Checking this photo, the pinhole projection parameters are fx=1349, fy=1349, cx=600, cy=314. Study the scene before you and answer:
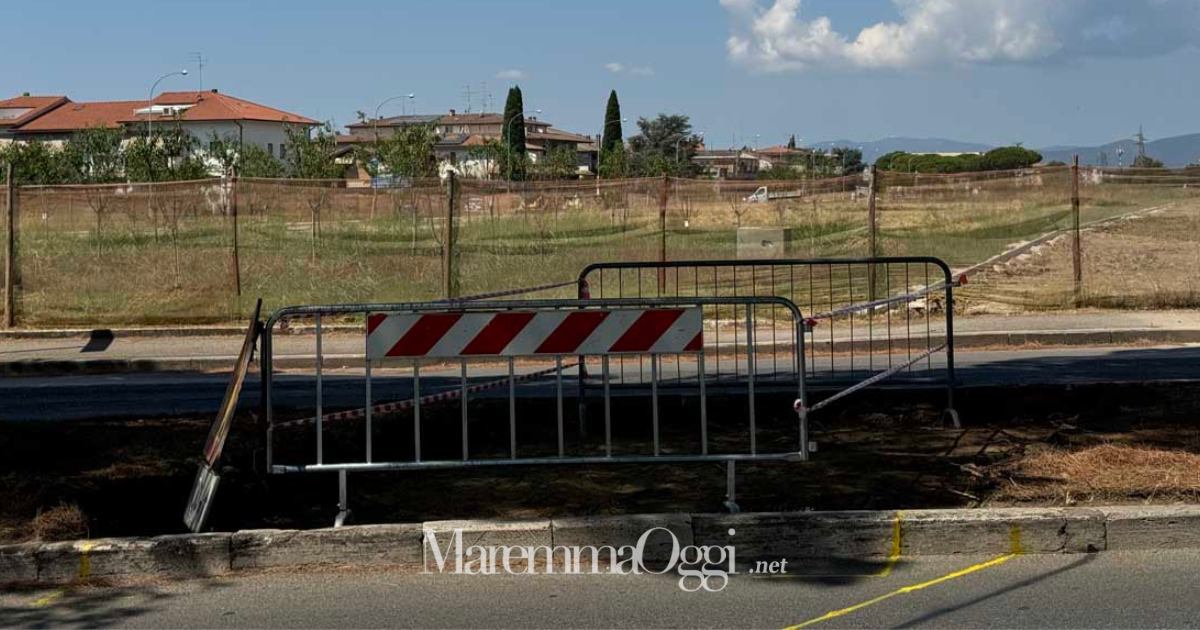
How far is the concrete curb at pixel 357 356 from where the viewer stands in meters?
16.5

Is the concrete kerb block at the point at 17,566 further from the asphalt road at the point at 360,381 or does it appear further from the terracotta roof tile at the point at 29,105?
the terracotta roof tile at the point at 29,105

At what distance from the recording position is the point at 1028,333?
17.1 m

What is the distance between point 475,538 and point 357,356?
10145 mm

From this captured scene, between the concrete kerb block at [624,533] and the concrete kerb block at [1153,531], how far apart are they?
2.14 m

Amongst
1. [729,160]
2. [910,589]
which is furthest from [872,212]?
[729,160]

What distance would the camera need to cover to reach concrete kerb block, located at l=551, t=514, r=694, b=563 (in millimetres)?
6734

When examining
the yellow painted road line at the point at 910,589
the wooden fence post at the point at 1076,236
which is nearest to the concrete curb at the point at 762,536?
the yellow painted road line at the point at 910,589

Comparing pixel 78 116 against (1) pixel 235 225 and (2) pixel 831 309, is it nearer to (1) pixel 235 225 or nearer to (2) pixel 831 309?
(1) pixel 235 225

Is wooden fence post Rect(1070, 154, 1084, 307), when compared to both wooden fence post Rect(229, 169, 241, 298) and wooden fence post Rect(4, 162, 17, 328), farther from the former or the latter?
wooden fence post Rect(4, 162, 17, 328)

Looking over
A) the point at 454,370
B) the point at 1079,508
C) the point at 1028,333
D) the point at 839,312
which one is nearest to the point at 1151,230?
the point at 1028,333

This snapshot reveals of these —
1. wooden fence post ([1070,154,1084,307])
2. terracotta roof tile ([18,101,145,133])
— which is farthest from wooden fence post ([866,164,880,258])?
terracotta roof tile ([18,101,145,133])

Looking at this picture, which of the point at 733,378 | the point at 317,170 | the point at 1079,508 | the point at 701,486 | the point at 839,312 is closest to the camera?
the point at 1079,508

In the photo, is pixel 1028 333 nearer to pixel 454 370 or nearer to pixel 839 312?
pixel 454 370

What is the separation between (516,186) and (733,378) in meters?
11.2
